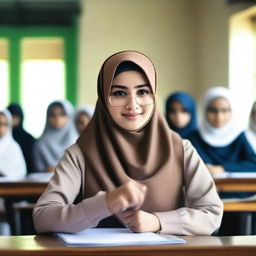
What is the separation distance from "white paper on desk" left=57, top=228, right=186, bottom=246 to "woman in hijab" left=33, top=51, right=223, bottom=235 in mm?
83

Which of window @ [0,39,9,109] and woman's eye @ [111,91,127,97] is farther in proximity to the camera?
window @ [0,39,9,109]

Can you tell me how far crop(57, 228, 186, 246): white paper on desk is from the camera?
1.45 metres

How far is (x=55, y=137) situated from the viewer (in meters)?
5.75

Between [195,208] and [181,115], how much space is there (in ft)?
11.6

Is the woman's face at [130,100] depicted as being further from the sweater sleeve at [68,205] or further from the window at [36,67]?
the window at [36,67]

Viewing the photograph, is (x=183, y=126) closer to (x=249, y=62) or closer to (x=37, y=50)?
(x=249, y=62)

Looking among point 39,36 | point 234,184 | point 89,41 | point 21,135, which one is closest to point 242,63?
point 89,41

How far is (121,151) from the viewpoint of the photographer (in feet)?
5.81

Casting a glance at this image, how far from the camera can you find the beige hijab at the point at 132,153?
5.80 ft

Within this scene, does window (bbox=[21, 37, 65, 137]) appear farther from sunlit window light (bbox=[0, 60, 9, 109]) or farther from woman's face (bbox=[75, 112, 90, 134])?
woman's face (bbox=[75, 112, 90, 134])

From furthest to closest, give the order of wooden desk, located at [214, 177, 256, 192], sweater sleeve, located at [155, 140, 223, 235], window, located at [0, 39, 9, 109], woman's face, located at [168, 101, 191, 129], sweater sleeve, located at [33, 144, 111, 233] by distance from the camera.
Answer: window, located at [0, 39, 9, 109], woman's face, located at [168, 101, 191, 129], wooden desk, located at [214, 177, 256, 192], sweater sleeve, located at [155, 140, 223, 235], sweater sleeve, located at [33, 144, 111, 233]

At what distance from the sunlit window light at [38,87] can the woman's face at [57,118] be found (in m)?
2.83

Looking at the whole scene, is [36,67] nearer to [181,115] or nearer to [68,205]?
[181,115]

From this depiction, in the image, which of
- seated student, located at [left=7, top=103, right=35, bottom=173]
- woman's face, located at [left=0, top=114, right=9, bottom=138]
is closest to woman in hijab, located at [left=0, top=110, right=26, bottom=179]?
woman's face, located at [left=0, top=114, right=9, bottom=138]
